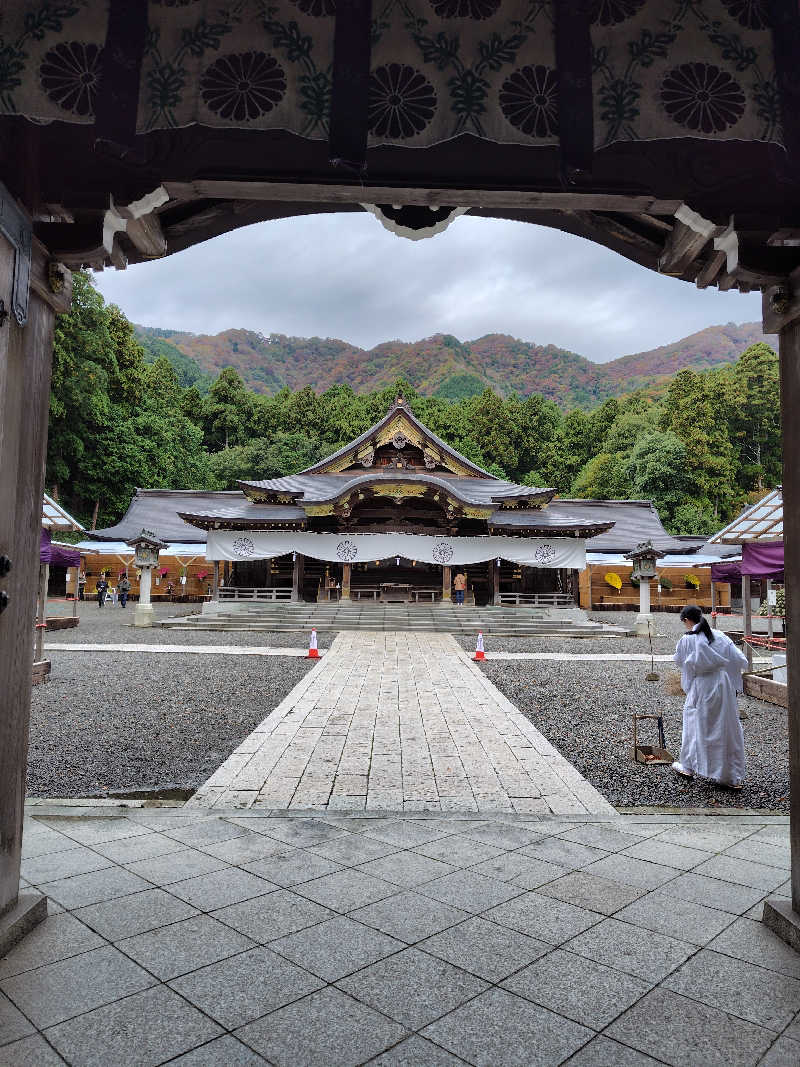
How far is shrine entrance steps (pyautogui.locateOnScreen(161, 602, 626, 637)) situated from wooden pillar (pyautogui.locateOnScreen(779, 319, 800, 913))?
50.0 ft

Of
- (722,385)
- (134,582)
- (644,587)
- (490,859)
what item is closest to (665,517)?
(722,385)

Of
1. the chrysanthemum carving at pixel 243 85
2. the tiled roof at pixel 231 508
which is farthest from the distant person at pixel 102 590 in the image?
the chrysanthemum carving at pixel 243 85

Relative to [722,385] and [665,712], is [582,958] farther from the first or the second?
[722,385]

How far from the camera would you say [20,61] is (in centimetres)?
228

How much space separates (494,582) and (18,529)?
788 inches

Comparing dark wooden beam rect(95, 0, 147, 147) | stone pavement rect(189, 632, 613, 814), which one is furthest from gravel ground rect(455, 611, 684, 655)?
dark wooden beam rect(95, 0, 147, 147)

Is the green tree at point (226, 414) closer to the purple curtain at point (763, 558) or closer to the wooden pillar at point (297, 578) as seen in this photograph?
the wooden pillar at point (297, 578)

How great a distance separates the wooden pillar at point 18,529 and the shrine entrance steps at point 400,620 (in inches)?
597

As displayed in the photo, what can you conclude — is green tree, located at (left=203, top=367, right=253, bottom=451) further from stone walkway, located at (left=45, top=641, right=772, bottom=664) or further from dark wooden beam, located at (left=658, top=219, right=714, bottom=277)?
dark wooden beam, located at (left=658, top=219, right=714, bottom=277)

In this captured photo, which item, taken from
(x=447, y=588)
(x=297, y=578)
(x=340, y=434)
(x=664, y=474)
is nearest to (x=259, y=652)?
(x=297, y=578)

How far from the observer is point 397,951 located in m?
2.38

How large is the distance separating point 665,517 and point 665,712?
1264 inches

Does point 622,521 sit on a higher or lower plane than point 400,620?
higher

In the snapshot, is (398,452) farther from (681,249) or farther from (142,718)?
(681,249)
